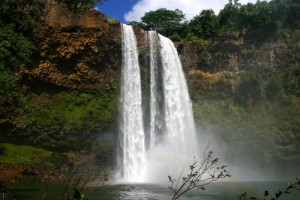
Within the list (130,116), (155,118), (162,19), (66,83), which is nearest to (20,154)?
(66,83)

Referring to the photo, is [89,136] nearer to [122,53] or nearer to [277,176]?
[122,53]

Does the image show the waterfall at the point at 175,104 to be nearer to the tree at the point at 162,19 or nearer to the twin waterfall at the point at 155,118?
the twin waterfall at the point at 155,118

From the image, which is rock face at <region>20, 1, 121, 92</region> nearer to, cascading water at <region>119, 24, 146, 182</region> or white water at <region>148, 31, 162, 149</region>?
cascading water at <region>119, 24, 146, 182</region>

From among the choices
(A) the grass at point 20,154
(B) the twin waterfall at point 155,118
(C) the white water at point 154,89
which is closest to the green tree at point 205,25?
(B) the twin waterfall at point 155,118

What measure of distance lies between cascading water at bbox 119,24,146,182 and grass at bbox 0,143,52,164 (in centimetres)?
520

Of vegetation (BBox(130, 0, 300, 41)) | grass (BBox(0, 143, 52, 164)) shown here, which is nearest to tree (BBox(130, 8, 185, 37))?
vegetation (BBox(130, 0, 300, 41))

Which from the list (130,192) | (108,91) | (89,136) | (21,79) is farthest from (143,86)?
(130,192)

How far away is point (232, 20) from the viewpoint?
1912 inches

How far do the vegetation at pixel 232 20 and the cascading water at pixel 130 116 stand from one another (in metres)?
11.5

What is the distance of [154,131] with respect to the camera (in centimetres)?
2827

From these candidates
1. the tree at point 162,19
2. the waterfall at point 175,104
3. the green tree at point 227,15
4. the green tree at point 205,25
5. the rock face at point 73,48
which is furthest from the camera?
the tree at point 162,19

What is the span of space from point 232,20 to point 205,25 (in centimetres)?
449

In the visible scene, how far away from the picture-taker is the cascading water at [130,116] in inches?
1029

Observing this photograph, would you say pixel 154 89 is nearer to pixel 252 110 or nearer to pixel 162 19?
pixel 252 110
